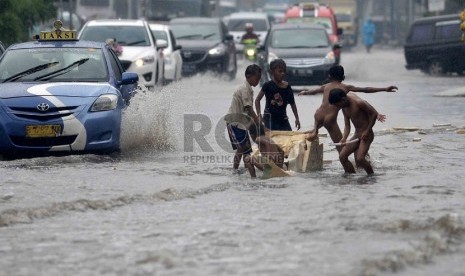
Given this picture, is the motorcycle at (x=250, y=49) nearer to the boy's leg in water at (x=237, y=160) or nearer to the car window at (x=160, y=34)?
the car window at (x=160, y=34)

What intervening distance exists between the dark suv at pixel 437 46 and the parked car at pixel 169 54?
916 cm

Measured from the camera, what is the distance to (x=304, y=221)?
38.4 feet

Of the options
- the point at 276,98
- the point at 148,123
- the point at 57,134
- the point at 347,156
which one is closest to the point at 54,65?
the point at 148,123

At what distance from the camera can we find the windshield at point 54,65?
1783cm

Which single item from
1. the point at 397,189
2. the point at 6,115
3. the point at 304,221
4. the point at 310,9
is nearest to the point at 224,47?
the point at 310,9

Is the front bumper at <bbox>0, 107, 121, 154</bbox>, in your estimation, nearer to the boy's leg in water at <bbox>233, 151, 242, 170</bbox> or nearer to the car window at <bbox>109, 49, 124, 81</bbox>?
the car window at <bbox>109, 49, 124, 81</bbox>

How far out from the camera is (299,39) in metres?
36.6

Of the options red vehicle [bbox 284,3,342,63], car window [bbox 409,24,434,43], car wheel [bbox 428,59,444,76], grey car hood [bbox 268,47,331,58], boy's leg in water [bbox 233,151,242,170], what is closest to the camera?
boy's leg in water [bbox 233,151,242,170]

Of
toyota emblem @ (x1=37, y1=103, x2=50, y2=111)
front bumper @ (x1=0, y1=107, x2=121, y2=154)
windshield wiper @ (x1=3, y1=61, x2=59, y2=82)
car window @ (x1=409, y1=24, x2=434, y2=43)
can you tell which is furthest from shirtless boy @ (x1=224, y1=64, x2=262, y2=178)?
car window @ (x1=409, y1=24, x2=434, y2=43)

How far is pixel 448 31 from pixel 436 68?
1701mm

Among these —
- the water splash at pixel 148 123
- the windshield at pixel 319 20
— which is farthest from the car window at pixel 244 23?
the water splash at pixel 148 123

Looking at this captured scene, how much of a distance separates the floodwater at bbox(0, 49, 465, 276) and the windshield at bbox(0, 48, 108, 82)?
74cm

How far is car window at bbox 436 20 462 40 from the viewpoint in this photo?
40781 millimetres

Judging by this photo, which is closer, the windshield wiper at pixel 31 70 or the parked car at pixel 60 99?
the parked car at pixel 60 99
